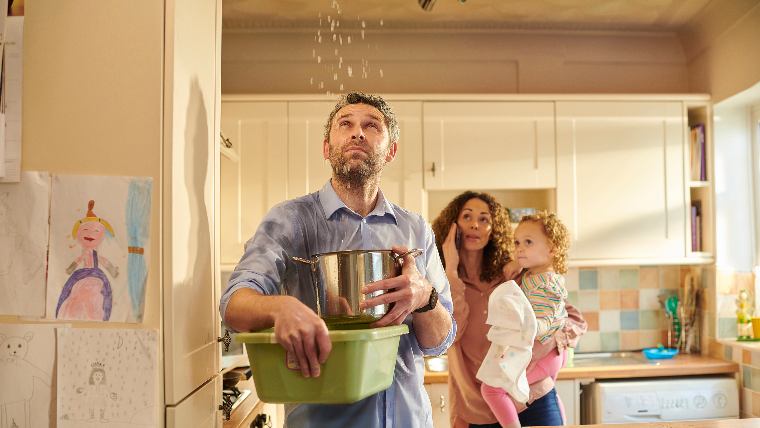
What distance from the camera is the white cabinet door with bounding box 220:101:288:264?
10.9 ft

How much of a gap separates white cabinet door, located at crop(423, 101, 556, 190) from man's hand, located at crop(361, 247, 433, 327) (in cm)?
208

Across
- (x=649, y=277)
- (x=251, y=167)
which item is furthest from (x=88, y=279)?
(x=649, y=277)

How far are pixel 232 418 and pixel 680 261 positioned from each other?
2.47 meters

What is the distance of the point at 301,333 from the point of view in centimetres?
108

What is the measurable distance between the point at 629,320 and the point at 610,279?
26cm

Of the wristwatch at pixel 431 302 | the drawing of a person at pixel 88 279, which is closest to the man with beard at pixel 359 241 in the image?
the wristwatch at pixel 431 302

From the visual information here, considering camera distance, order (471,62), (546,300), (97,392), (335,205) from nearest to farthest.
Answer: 1. (97,392)
2. (335,205)
3. (546,300)
4. (471,62)

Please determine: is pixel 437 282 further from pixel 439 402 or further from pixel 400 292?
pixel 439 402

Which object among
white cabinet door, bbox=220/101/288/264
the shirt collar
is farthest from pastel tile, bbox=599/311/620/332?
the shirt collar

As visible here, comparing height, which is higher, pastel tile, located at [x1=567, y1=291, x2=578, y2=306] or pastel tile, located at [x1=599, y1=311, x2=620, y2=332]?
pastel tile, located at [x1=567, y1=291, x2=578, y2=306]

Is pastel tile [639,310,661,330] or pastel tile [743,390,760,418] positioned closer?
pastel tile [743,390,760,418]

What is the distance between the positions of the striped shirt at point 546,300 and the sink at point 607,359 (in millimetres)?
956

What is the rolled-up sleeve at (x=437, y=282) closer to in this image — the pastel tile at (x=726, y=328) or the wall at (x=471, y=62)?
the wall at (x=471, y=62)

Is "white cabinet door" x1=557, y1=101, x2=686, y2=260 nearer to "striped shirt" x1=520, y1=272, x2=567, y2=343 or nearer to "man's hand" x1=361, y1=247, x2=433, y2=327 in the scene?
"striped shirt" x1=520, y1=272, x2=567, y2=343
